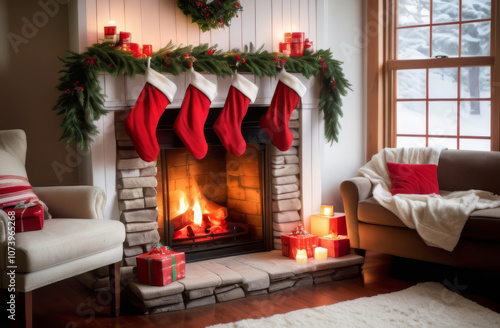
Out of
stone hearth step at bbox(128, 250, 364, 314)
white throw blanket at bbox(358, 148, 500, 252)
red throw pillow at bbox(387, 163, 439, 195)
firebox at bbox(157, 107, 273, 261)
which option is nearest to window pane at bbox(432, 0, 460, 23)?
white throw blanket at bbox(358, 148, 500, 252)

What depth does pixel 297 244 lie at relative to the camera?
3562 mm

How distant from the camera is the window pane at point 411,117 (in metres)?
4.35

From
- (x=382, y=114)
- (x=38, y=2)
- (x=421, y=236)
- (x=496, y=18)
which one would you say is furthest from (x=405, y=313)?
(x=38, y=2)

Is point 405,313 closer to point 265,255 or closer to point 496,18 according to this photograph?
point 265,255

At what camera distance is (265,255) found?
12.2ft

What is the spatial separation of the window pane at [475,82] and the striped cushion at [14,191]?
10.1 ft

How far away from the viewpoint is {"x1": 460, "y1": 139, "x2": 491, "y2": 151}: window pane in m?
4.06

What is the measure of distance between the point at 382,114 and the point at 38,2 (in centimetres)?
265

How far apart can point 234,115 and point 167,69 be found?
50 cm

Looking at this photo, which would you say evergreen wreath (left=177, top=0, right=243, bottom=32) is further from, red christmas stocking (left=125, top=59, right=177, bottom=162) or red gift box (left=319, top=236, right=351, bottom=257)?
red gift box (left=319, top=236, right=351, bottom=257)

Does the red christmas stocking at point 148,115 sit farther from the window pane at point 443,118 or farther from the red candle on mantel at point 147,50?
the window pane at point 443,118

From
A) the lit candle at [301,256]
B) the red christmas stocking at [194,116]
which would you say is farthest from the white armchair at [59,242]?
the lit candle at [301,256]

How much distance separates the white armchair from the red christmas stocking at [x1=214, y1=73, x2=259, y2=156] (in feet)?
→ 2.74

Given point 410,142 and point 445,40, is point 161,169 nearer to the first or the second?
point 410,142
